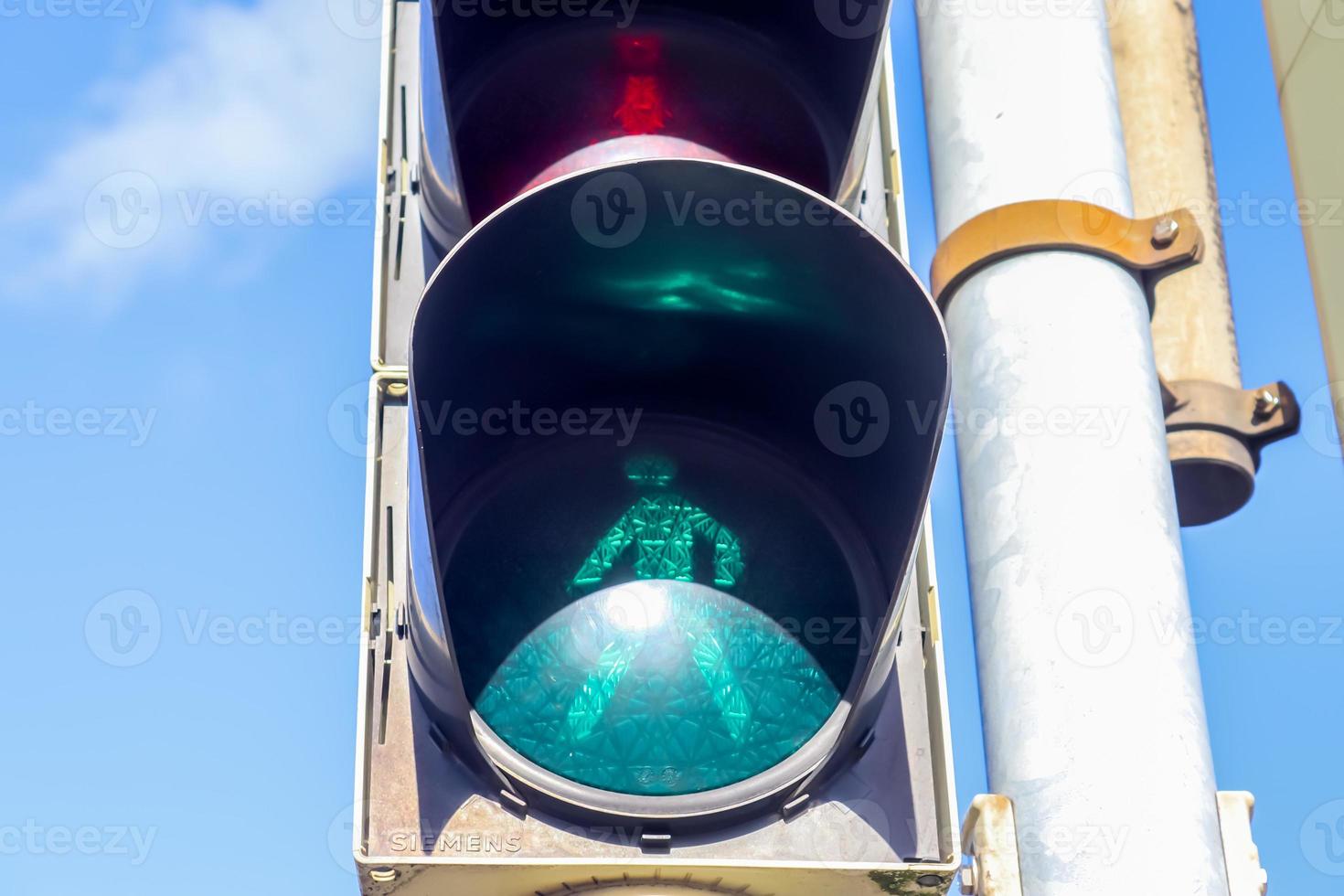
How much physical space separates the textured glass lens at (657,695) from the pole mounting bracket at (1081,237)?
709mm

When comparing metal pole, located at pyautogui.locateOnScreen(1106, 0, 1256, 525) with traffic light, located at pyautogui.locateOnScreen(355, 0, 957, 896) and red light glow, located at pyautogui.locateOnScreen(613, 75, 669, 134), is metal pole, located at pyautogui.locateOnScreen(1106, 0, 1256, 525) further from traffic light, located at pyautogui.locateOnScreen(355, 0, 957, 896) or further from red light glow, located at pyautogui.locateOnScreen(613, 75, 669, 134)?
red light glow, located at pyautogui.locateOnScreen(613, 75, 669, 134)

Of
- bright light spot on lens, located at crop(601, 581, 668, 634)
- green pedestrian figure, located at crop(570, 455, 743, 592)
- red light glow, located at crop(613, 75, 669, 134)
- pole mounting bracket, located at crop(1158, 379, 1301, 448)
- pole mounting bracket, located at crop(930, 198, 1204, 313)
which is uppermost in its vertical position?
red light glow, located at crop(613, 75, 669, 134)

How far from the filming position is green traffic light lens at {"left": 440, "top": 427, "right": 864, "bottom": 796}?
2.87 metres

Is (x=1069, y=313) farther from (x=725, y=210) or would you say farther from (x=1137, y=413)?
(x=725, y=210)

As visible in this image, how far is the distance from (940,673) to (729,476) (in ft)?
1.48

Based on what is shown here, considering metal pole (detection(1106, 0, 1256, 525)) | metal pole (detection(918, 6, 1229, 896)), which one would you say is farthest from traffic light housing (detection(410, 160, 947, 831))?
metal pole (detection(1106, 0, 1256, 525))

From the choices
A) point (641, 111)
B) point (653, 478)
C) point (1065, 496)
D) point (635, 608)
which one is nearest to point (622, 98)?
point (641, 111)

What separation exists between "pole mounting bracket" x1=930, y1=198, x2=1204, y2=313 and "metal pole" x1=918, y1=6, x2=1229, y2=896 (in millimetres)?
26

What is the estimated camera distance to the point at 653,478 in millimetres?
3160

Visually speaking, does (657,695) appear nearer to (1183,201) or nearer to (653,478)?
(653,478)

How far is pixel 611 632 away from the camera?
2.96 m

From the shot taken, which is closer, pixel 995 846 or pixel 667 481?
pixel 995 846

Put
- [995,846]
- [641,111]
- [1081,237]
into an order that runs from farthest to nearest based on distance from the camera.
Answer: [641,111]
[1081,237]
[995,846]

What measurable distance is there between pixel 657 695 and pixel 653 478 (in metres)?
0.41
